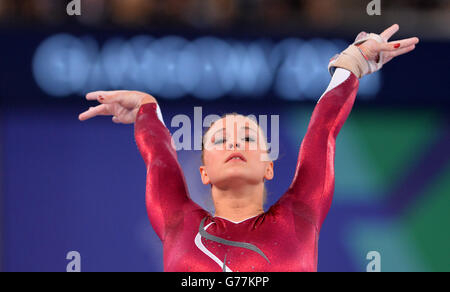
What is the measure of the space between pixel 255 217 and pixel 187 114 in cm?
160

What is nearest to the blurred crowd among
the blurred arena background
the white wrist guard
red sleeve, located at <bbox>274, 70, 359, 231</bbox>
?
the blurred arena background

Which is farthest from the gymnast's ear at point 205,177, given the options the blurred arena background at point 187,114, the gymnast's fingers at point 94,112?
the blurred arena background at point 187,114

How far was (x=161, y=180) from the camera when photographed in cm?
272

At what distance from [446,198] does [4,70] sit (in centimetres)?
299

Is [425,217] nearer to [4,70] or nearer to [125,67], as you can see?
[125,67]

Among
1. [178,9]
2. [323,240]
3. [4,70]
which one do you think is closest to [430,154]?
[323,240]

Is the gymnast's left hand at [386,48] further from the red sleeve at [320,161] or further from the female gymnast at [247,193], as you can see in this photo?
the red sleeve at [320,161]

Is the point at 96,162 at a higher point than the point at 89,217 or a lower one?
higher

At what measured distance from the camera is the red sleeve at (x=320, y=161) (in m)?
2.64

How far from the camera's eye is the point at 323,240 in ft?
13.6

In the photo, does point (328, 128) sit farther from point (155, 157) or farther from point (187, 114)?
point (187, 114)

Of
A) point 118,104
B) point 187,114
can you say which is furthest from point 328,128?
point 187,114

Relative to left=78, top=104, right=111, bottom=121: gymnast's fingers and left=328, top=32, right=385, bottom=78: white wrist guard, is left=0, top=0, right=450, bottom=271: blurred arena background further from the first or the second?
left=328, top=32, right=385, bottom=78: white wrist guard
